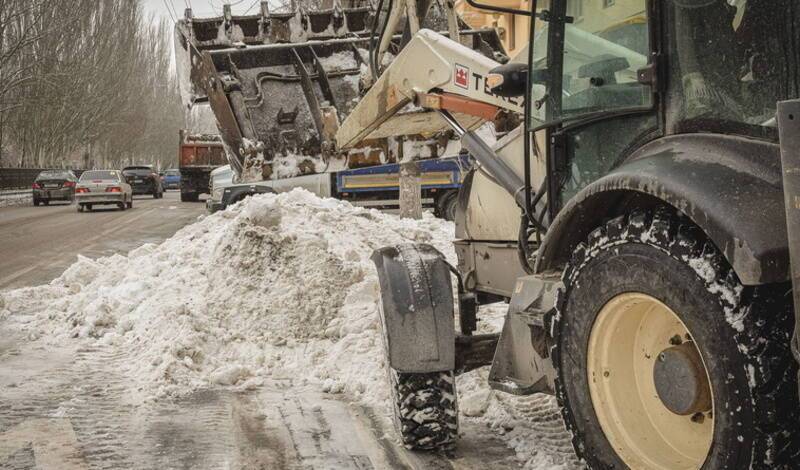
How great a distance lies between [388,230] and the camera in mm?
9211

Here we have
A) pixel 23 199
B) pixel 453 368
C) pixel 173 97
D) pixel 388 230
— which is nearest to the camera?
pixel 453 368

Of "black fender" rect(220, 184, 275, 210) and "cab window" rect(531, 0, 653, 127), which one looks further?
"black fender" rect(220, 184, 275, 210)

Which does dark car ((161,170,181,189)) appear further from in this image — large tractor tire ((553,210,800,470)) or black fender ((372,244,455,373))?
large tractor tire ((553,210,800,470))

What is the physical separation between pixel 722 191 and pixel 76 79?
54930 millimetres

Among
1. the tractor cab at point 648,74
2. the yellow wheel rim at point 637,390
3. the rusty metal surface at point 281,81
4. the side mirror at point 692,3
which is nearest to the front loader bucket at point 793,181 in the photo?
the tractor cab at point 648,74

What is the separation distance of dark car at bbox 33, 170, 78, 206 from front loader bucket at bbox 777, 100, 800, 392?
3717cm

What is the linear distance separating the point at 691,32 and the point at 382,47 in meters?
3.77

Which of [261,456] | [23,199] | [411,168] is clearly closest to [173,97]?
[23,199]

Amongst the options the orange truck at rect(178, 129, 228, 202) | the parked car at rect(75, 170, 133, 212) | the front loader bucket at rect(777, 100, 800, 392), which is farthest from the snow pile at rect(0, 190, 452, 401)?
the orange truck at rect(178, 129, 228, 202)

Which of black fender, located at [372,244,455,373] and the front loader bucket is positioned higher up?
the front loader bucket

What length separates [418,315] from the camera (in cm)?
402

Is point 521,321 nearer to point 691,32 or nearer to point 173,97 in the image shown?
point 691,32

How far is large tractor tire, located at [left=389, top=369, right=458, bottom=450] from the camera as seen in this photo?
400cm

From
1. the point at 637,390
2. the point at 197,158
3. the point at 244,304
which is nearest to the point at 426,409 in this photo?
the point at 637,390
